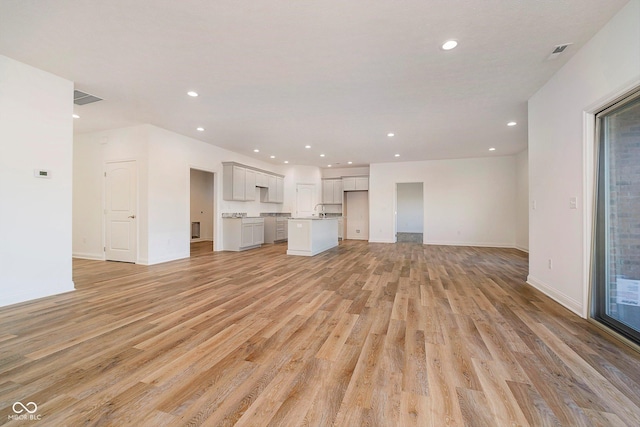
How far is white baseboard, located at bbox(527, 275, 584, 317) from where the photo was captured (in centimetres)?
271

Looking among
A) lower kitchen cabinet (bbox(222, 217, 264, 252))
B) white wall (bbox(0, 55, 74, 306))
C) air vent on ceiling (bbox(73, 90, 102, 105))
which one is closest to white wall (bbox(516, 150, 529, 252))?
lower kitchen cabinet (bbox(222, 217, 264, 252))

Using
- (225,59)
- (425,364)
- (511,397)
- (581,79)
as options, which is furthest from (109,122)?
(581,79)

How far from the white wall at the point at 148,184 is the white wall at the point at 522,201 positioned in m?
8.33

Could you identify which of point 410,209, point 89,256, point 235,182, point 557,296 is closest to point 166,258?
point 89,256

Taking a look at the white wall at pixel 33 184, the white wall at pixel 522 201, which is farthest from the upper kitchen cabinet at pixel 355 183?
the white wall at pixel 33 184

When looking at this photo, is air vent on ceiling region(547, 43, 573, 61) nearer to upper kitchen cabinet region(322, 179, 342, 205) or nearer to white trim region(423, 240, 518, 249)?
white trim region(423, 240, 518, 249)

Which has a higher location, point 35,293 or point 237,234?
point 237,234

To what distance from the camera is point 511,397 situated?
4.80ft

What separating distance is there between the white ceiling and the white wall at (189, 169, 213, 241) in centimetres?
403

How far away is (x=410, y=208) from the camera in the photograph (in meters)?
12.5

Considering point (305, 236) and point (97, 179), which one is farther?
point (305, 236)

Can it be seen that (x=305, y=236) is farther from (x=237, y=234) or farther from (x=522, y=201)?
(x=522, y=201)

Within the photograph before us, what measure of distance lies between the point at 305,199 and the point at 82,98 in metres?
6.84

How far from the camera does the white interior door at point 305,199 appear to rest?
9906mm
